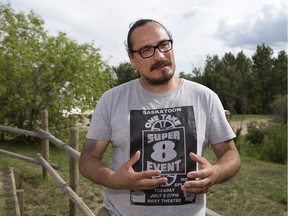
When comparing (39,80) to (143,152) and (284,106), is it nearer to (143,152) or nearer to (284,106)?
(143,152)

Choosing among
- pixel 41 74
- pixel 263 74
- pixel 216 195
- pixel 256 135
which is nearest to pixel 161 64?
pixel 216 195

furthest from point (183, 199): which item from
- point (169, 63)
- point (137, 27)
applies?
point (137, 27)

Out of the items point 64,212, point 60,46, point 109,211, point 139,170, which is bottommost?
point 64,212

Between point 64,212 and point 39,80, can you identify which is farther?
point 39,80

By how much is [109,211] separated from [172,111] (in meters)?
0.51

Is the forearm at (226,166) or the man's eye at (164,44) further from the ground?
the man's eye at (164,44)

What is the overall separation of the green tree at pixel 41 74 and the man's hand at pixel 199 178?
9.58 m

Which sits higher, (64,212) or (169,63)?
(169,63)

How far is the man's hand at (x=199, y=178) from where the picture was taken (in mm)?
1542

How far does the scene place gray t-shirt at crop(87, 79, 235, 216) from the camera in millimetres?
1657

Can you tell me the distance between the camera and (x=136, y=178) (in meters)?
1.54

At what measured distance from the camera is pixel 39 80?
11.2 metres

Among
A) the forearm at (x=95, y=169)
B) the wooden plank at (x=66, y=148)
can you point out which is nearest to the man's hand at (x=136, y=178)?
the forearm at (x=95, y=169)

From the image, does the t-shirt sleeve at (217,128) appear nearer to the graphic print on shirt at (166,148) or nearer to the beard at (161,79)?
the graphic print on shirt at (166,148)
